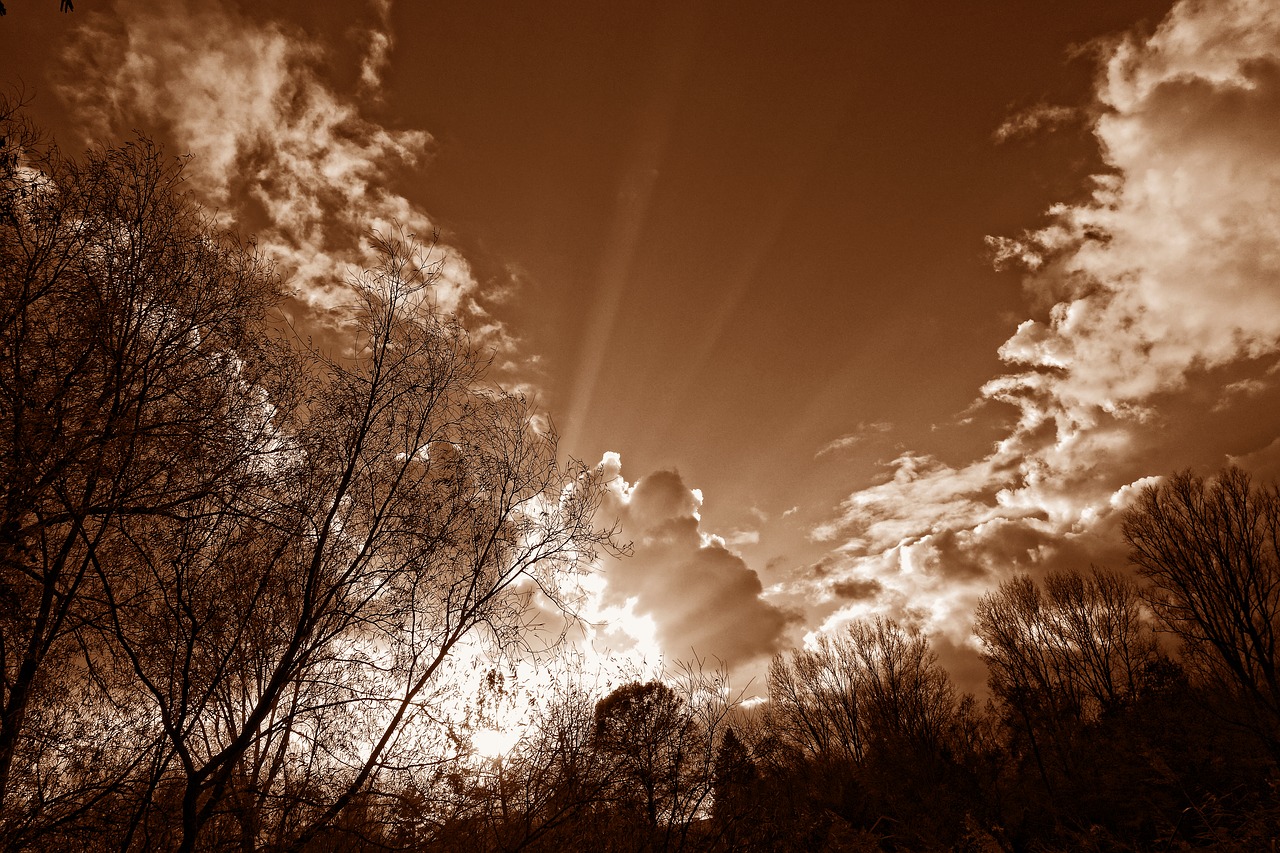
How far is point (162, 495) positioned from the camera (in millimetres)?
5707

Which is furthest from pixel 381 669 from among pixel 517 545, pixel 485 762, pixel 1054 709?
pixel 1054 709

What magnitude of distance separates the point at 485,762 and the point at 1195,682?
4360 cm

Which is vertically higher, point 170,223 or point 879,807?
point 170,223

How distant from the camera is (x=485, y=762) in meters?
7.83

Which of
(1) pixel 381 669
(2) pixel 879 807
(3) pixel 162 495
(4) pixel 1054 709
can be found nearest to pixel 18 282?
(3) pixel 162 495

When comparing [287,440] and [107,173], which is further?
[287,440]

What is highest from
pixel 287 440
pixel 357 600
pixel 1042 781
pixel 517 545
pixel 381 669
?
pixel 287 440

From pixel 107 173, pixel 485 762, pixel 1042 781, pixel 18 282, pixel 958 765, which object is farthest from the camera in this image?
pixel 958 765

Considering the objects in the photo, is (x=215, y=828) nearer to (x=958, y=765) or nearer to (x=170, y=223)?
(x=170, y=223)

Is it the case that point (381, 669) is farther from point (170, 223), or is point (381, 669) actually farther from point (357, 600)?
point (170, 223)

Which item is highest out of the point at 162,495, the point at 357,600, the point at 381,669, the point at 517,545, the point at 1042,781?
the point at 162,495

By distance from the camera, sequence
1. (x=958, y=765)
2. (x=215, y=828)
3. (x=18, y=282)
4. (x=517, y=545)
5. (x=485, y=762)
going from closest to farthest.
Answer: (x=18, y=282) < (x=215, y=828) < (x=517, y=545) < (x=485, y=762) < (x=958, y=765)

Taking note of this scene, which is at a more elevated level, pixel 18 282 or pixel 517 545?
pixel 18 282

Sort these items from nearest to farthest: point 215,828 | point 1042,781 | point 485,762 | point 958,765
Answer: point 215,828, point 485,762, point 1042,781, point 958,765
